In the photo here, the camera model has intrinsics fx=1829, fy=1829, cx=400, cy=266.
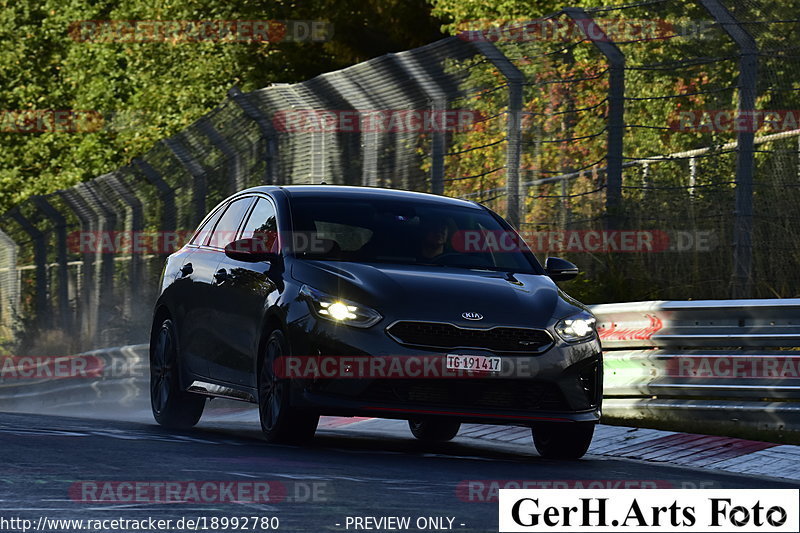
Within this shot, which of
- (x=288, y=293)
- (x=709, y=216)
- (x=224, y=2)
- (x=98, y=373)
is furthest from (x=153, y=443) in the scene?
(x=224, y=2)

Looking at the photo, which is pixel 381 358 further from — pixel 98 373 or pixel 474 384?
pixel 98 373

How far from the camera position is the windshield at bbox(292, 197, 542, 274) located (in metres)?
11.6

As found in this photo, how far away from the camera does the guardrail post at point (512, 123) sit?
54.2 ft

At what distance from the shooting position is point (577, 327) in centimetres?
1108

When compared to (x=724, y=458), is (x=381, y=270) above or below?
above

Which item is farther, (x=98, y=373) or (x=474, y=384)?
(x=98, y=373)

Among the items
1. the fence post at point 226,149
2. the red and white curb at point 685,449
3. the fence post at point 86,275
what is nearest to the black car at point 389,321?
the red and white curb at point 685,449

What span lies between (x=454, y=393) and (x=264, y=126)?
1022 cm

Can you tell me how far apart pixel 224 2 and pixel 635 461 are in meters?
29.4

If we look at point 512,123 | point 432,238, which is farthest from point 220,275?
point 512,123

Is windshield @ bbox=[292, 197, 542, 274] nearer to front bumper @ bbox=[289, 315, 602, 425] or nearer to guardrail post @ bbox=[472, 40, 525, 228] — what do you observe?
front bumper @ bbox=[289, 315, 602, 425]

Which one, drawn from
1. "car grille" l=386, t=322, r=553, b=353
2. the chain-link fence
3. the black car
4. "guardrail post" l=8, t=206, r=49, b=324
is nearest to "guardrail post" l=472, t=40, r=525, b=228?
the chain-link fence

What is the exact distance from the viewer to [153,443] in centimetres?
1098

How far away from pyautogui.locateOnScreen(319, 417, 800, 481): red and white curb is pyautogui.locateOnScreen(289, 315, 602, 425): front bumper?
116 centimetres
